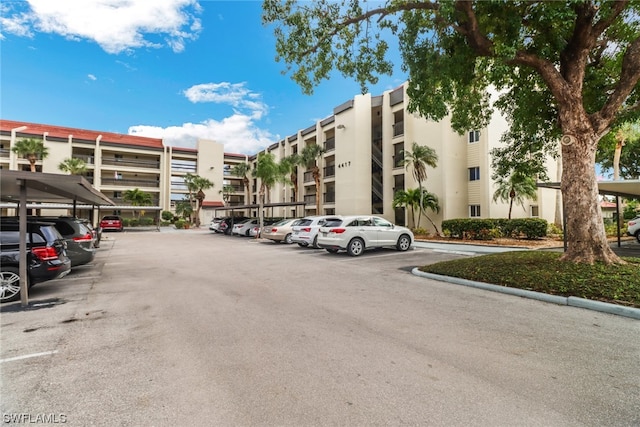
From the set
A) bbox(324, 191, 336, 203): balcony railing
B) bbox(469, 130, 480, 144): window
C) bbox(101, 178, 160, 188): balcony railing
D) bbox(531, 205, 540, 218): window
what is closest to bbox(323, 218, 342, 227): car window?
bbox(469, 130, 480, 144): window

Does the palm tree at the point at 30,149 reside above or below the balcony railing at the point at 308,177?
above

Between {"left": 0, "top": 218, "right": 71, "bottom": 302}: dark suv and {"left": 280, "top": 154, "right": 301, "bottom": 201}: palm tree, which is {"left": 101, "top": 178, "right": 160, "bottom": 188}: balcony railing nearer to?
{"left": 280, "top": 154, "right": 301, "bottom": 201}: palm tree

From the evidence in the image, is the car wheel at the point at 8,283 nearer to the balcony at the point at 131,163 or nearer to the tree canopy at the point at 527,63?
the tree canopy at the point at 527,63

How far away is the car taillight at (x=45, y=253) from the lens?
6.59m

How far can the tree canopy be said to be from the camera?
7.21 m

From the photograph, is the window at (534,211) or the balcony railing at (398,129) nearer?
the window at (534,211)

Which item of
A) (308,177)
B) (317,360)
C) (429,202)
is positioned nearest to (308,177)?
(308,177)

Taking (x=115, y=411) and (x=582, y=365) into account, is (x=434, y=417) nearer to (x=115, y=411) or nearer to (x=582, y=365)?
(x=582, y=365)

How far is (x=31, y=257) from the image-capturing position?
258 inches

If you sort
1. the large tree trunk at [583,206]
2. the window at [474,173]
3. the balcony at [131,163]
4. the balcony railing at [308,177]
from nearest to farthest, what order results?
the large tree trunk at [583,206]
the window at [474,173]
the balcony railing at [308,177]
the balcony at [131,163]

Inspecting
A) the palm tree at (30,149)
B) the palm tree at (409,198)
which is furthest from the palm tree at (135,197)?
the palm tree at (409,198)

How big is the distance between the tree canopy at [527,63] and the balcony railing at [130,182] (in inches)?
1722

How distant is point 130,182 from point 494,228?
46416 millimetres

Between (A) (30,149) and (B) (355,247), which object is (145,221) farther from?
(B) (355,247)
